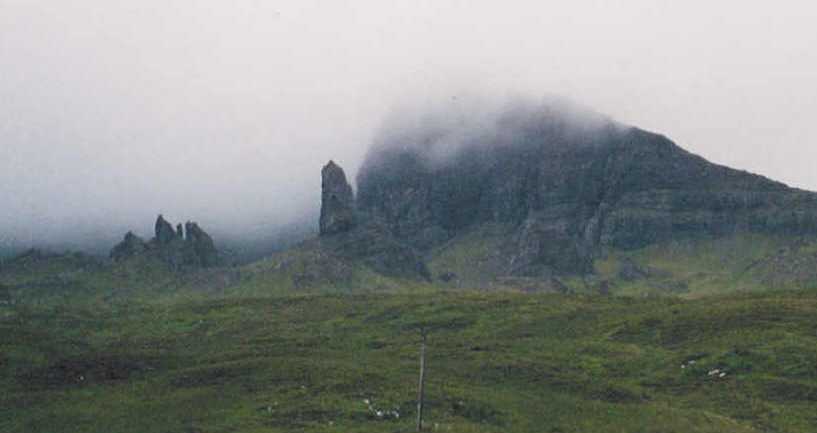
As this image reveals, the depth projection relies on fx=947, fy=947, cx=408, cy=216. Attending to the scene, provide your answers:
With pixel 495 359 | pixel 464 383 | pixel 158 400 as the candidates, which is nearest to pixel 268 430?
pixel 158 400

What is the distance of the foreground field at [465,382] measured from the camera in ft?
365

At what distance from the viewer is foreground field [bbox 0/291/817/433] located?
11119 centimetres

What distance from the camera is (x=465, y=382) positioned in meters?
138

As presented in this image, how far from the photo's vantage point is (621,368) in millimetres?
152250

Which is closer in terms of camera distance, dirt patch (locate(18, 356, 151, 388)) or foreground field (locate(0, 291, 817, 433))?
foreground field (locate(0, 291, 817, 433))

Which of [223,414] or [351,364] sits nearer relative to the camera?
[223,414]

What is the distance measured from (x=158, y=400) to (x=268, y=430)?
27.6 meters

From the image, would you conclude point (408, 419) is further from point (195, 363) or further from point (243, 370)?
point (195, 363)

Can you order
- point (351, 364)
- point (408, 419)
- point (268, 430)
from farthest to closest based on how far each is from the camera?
point (351, 364), point (408, 419), point (268, 430)

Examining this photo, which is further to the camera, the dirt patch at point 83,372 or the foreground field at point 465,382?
the dirt patch at point 83,372

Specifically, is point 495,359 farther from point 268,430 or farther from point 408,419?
point 268,430

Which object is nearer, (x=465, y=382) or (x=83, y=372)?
(x=465, y=382)

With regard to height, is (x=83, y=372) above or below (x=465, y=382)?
above

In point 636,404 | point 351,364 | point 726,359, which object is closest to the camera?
point 636,404
